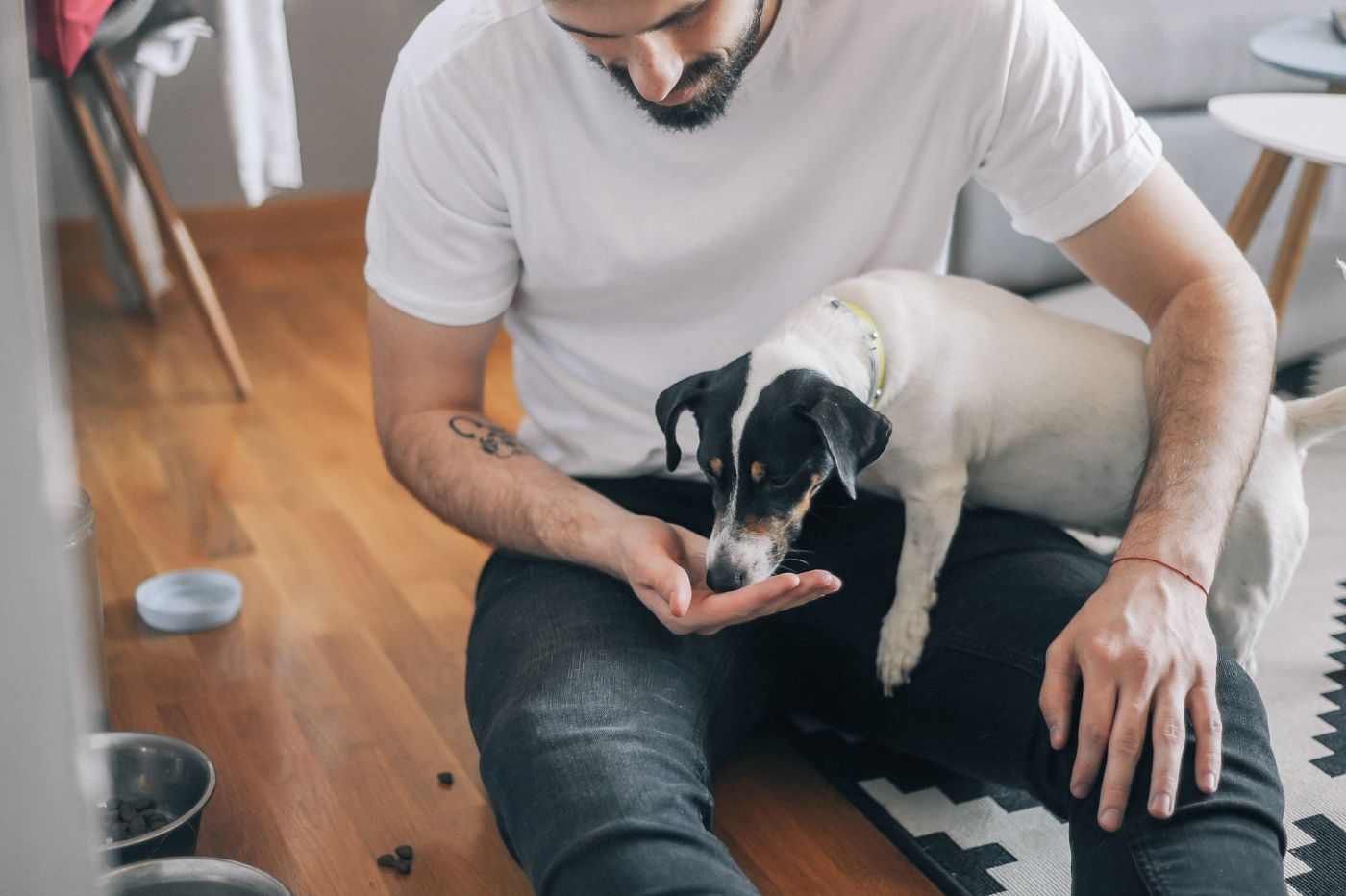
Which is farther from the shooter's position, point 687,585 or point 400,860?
point 400,860

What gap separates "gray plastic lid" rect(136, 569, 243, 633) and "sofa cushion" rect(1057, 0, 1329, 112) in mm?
1979

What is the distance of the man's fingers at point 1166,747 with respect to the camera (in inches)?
38.9

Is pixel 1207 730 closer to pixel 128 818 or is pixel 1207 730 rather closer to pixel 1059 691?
pixel 1059 691

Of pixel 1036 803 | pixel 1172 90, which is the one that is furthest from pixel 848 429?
pixel 1172 90

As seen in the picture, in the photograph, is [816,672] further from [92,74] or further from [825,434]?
[92,74]

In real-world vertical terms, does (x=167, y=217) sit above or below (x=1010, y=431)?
below

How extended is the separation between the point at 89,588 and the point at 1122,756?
1.17 meters

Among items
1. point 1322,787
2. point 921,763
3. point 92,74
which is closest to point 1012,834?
point 921,763

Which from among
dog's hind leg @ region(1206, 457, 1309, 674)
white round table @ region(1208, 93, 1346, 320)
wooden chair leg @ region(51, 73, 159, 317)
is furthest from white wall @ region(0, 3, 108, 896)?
wooden chair leg @ region(51, 73, 159, 317)

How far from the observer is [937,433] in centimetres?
133

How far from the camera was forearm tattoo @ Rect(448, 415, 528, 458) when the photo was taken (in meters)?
1.42

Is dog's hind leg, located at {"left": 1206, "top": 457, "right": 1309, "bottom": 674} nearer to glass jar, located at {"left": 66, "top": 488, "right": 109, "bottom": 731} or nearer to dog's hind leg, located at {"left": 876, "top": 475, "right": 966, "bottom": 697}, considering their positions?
dog's hind leg, located at {"left": 876, "top": 475, "right": 966, "bottom": 697}

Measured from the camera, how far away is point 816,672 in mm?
1399

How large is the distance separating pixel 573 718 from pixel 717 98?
62cm
